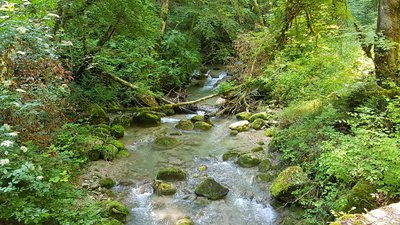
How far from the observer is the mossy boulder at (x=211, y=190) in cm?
598

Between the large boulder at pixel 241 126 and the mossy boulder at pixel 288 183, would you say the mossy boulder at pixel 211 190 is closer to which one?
the mossy boulder at pixel 288 183

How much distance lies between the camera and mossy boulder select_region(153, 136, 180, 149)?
8398 millimetres

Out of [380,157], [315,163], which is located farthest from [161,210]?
[380,157]

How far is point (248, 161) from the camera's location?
7.12m

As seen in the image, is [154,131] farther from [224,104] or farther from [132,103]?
[224,104]

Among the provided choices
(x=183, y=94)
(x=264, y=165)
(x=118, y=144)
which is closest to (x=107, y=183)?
(x=118, y=144)

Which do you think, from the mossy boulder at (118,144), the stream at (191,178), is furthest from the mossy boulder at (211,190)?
the mossy boulder at (118,144)

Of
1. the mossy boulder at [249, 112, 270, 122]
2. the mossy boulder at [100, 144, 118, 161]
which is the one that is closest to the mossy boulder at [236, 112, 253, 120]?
the mossy boulder at [249, 112, 270, 122]

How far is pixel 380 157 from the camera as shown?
3.73 m

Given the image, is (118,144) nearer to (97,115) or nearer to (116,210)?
(97,115)

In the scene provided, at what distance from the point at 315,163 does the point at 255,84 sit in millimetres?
6289

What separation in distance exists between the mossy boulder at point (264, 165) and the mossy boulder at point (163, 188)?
1932mm

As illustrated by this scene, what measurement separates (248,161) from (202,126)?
281 cm

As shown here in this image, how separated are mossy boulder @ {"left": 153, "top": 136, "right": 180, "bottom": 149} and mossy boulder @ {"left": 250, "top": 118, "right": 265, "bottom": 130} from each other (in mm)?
2310
